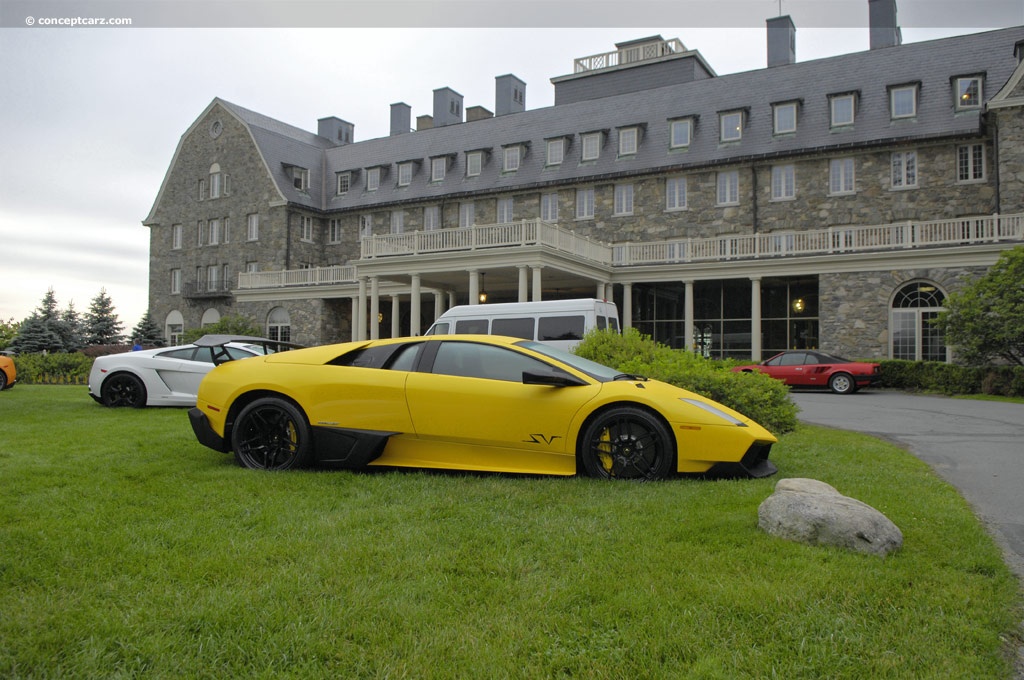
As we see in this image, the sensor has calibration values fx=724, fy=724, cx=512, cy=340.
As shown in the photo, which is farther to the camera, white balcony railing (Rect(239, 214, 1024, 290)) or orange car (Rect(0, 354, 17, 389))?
white balcony railing (Rect(239, 214, 1024, 290))

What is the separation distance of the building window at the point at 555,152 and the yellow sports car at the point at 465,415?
30.3 m

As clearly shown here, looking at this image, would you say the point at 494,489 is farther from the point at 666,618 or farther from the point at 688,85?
the point at 688,85

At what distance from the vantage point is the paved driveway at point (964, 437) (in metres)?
5.55

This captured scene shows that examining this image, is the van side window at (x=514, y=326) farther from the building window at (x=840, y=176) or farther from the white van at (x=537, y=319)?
the building window at (x=840, y=176)

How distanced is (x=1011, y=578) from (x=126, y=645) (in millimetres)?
4260

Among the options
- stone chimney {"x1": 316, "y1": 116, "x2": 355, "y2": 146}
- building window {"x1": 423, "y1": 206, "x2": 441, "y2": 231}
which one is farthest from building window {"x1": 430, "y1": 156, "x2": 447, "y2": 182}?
stone chimney {"x1": 316, "y1": 116, "x2": 355, "y2": 146}

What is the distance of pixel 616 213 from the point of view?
3331 cm

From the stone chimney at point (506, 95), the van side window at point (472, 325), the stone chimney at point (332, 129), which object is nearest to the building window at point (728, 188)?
the van side window at point (472, 325)

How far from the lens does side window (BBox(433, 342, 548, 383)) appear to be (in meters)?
6.43

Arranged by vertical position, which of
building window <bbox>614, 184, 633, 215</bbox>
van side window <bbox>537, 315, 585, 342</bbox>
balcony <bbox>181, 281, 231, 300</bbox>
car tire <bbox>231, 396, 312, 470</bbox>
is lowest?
car tire <bbox>231, 396, 312, 470</bbox>

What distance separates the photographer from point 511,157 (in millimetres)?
37219

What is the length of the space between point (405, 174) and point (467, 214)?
236 inches

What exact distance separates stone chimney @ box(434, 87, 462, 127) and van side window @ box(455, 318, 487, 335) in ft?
102

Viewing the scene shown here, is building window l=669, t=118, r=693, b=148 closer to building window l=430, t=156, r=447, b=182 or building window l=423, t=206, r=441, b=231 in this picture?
building window l=423, t=206, r=441, b=231
